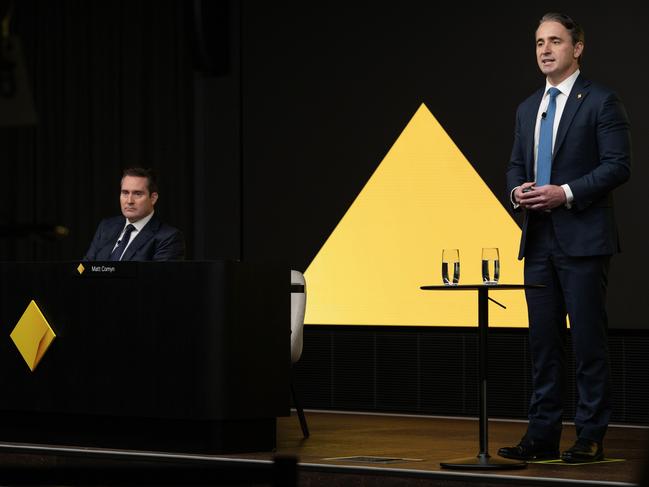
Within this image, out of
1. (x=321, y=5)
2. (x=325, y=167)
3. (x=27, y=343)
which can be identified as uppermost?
(x=321, y=5)

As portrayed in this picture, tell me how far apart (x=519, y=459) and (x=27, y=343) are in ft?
7.27

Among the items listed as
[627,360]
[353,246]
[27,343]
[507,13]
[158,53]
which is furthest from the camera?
[158,53]

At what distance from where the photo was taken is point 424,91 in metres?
7.09

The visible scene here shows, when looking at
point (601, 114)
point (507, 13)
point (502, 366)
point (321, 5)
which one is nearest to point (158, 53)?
point (321, 5)

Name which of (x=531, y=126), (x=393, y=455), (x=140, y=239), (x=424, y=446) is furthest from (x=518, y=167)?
(x=140, y=239)

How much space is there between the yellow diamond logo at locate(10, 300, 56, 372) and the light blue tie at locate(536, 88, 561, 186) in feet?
7.23

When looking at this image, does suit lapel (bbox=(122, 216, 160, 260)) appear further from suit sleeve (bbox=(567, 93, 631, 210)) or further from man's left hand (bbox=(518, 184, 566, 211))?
suit sleeve (bbox=(567, 93, 631, 210))

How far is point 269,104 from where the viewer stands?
25.1 feet

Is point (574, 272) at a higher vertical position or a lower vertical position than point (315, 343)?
higher

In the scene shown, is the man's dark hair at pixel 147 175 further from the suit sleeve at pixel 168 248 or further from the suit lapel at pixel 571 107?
the suit lapel at pixel 571 107

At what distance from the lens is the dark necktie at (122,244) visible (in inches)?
220

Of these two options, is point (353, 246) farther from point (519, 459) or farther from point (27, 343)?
point (519, 459)

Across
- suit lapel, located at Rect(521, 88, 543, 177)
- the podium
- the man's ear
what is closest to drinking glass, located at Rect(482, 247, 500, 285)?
suit lapel, located at Rect(521, 88, 543, 177)

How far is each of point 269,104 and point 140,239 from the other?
2.33 meters
